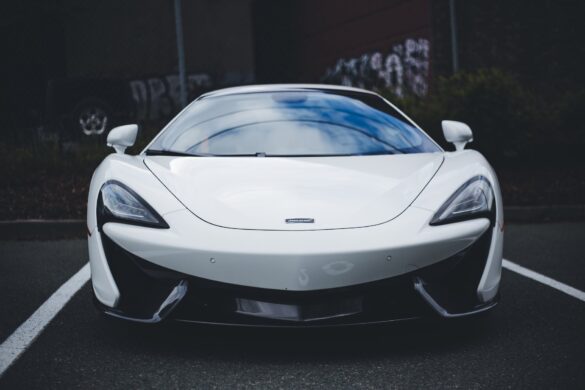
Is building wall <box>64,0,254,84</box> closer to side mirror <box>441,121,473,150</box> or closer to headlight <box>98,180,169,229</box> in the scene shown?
side mirror <box>441,121,473,150</box>

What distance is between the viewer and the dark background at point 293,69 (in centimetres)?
792

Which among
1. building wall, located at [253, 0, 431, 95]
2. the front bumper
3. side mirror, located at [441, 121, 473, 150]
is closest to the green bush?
building wall, located at [253, 0, 431, 95]

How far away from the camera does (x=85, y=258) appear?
16.2 ft

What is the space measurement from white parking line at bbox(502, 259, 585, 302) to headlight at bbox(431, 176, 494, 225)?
1096 millimetres

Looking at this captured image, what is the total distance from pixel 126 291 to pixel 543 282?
8.25ft

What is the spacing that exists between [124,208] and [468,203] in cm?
145

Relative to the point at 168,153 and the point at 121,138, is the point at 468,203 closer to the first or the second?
the point at 168,153

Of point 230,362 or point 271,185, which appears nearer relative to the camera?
point 230,362

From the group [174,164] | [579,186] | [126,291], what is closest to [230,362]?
[126,291]

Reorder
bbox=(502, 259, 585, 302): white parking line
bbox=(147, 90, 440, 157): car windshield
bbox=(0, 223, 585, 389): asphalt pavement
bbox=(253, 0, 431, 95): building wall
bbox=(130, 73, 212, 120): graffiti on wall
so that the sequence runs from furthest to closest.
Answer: bbox=(130, 73, 212, 120): graffiti on wall < bbox=(253, 0, 431, 95): building wall < bbox=(502, 259, 585, 302): white parking line < bbox=(147, 90, 440, 157): car windshield < bbox=(0, 223, 585, 389): asphalt pavement

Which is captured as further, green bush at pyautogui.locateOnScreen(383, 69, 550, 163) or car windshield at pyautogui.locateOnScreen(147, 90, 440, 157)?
green bush at pyautogui.locateOnScreen(383, 69, 550, 163)

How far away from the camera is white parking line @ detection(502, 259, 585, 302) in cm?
366

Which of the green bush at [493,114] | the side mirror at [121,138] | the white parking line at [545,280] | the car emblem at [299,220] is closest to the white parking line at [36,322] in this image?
the side mirror at [121,138]

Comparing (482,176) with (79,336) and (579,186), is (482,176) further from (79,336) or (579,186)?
(579,186)
